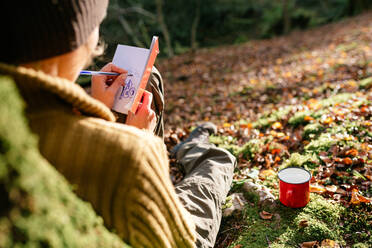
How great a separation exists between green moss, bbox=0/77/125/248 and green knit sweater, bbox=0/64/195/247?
22cm

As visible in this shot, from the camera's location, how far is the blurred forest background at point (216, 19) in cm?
1320

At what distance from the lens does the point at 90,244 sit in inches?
36.4

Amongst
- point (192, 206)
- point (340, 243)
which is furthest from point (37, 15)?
point (340, 243)

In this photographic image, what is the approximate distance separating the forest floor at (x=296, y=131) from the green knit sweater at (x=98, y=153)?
46.2 inches

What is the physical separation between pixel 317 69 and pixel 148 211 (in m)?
5.77

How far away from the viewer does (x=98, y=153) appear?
1072 mm

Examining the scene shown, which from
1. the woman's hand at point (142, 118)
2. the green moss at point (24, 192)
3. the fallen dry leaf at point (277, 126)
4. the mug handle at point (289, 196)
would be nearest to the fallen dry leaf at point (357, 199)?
the mug handle at point (289, 196)

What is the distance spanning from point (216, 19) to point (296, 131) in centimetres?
1431

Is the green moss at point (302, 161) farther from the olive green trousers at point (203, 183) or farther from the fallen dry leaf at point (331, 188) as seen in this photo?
the olive green trousers at point (203, 183)

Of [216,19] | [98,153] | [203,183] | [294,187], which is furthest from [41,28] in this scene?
[216,19]

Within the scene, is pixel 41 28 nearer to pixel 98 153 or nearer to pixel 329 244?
pixel 98 153

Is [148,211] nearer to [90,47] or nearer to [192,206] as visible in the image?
[90,47]

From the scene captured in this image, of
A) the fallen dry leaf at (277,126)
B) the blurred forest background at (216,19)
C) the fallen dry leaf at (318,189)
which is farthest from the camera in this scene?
the blurred forest background at (216,19)

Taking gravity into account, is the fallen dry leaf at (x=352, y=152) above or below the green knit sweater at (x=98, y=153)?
below
